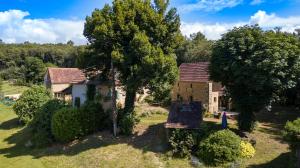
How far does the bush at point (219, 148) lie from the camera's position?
22828 mm

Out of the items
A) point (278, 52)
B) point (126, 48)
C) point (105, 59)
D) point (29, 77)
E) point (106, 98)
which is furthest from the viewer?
point (29, 77)

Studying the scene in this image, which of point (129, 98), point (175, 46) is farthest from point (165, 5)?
point (129, 98)

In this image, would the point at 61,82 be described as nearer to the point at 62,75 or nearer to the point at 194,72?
the point at 62,75

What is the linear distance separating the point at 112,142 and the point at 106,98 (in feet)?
28.5

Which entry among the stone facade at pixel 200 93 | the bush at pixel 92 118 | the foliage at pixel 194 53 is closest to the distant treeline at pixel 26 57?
the foliage at pixel 194 53

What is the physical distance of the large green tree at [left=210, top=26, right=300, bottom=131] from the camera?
2445 centimetres

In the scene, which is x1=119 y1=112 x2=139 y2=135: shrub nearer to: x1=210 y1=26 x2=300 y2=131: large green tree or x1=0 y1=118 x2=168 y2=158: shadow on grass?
x1=0 y1=118 x2=168 y2=158: shadow on grass

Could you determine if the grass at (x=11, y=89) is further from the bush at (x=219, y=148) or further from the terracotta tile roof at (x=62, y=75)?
the bush at (x=219, y=148)

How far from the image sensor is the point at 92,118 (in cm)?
3023

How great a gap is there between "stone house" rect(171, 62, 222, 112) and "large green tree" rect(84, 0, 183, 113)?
13.3m

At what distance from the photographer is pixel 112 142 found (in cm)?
2792

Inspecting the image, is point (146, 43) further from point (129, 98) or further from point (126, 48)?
point (129, 98)

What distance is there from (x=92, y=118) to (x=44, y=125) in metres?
5.13

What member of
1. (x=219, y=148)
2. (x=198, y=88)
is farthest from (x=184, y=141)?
(x=198, y=88)
